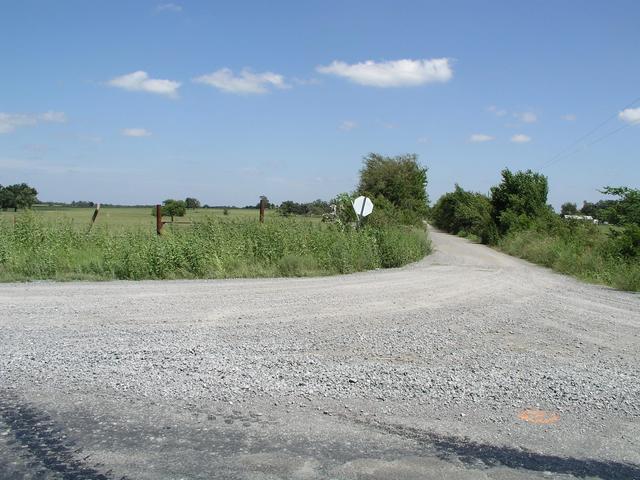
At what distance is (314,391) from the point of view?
5.92 m

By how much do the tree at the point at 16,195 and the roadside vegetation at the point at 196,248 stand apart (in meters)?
4.97

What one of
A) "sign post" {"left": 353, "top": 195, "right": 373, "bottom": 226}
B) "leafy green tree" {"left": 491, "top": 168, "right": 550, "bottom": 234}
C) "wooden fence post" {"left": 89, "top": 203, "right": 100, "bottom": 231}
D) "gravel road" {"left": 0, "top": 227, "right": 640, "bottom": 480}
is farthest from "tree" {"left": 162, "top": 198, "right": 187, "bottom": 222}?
"leafy green tree" {"left": 491, "top": 168, "right": 550, "bottom": 234}

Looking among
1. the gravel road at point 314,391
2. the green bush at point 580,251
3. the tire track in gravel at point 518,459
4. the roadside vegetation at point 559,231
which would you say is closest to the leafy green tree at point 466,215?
the roadside vegetation at point 559,231

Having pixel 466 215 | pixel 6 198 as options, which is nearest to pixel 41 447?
pixel 6 198

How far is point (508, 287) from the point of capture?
14992mm

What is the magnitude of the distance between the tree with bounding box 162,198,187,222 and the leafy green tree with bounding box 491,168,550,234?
77.3 feet

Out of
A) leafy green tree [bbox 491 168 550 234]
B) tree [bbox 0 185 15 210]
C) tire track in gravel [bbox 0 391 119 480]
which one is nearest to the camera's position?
tire track in gravel [bbox 0 391 119 480]

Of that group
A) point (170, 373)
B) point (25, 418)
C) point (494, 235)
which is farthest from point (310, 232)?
point (494, 235)

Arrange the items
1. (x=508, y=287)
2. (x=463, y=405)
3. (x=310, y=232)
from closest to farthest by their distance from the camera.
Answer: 1. (x=463, y=405)
2. (x=508, y=287)
3. (x=310, y=232)

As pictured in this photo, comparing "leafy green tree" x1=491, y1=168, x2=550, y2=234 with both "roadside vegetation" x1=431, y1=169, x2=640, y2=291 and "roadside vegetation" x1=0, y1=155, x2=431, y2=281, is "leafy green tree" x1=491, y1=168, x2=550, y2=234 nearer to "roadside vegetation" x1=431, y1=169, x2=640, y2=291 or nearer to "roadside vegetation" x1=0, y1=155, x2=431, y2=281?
"roadside vegetation" x1=431, y1=169, x2=640, y2=291

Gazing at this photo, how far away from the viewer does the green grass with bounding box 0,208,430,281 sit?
53.1 feet

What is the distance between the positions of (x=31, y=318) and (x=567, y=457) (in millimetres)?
8213

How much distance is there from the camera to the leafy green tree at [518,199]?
131 ft

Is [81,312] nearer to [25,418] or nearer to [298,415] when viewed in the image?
[25,418]
